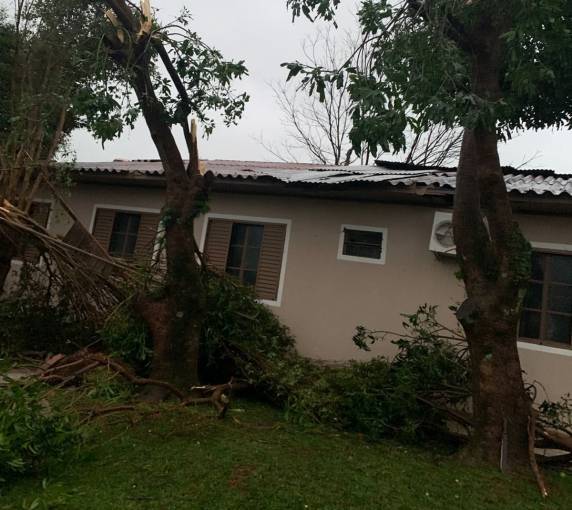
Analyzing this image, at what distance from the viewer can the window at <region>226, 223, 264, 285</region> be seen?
7.72m

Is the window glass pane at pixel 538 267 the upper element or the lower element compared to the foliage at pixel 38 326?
upper

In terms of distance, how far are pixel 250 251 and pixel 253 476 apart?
15.0 feet

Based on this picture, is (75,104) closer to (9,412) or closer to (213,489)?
(9,412)

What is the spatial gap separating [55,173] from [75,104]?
3.53 m

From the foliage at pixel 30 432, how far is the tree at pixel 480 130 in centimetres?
319

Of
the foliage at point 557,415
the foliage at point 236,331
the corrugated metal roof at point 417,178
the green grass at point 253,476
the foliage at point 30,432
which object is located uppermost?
the corrugated metal roof at point 417,178

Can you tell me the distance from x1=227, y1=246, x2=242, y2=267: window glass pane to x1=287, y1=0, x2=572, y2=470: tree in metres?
4.02

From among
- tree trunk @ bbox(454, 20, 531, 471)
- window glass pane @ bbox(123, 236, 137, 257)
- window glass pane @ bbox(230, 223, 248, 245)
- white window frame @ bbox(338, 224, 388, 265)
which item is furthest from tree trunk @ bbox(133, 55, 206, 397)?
window glass pane @ bbox(123, 236, 137, 257)

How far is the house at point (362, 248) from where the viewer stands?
19.5ft

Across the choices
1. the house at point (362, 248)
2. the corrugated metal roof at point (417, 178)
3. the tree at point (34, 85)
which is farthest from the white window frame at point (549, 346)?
the tree at point (34, 85)

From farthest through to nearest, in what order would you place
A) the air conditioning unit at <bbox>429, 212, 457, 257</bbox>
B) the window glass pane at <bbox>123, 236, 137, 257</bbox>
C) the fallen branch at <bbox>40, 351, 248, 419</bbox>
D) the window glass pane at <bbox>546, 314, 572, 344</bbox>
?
the window glass pane at <bbox>123, 236, 137, 257</bbox>, the air conditioning unit at <bbox>429, 212, 457, 257</bbox>, the window glass pane at <bbox>546, 314, 572, 344</bbox>, the fallen branch at <bbox>40, 351, 248, 419</bbox>

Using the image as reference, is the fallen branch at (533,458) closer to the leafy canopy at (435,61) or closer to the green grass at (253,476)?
the green grass at (253,476)

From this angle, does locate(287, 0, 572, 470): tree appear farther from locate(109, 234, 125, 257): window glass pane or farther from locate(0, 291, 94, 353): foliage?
locate(109, 234, 125, 257): window glass pane

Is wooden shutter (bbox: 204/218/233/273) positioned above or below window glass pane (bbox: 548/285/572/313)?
above
